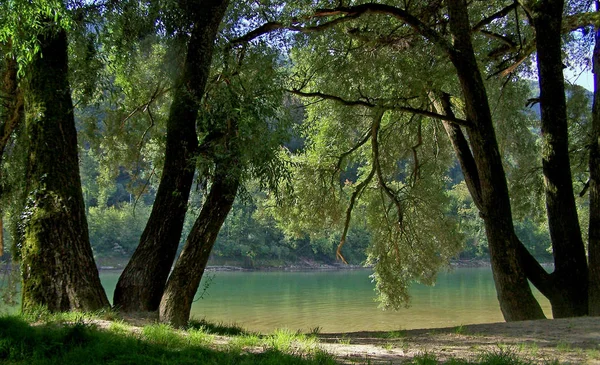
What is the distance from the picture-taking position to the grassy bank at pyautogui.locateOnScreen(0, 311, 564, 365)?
3.63 metres

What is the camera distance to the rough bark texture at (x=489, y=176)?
7.42 m

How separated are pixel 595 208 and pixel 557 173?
71 centimetres

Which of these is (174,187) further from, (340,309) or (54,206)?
(340,309)

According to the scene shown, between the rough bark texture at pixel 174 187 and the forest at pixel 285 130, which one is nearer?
the forest at pixel 285 130

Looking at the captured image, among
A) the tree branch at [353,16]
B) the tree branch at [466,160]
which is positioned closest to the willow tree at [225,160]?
the tree branch at [353,16]

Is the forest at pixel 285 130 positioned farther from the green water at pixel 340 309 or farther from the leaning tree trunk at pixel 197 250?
the green water at pixel 340 309

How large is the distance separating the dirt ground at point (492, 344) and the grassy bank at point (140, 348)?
18cm

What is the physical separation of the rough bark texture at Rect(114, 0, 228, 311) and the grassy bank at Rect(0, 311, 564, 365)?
1.03 meters

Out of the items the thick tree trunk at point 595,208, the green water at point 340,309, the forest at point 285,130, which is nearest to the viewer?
the forest at point 285,130

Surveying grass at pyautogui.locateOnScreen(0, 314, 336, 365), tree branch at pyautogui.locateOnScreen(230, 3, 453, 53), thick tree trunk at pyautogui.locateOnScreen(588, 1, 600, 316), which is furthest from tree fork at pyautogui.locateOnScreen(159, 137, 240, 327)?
thick tree trunk at pyautogui.locateOnScreen(588, 1, 600, 316)

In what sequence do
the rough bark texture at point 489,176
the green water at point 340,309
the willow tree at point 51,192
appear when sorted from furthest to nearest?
the green water at point 340,309 < the rough bark texture at point 489,176 < the willow tree at point 51,192

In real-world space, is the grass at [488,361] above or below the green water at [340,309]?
above

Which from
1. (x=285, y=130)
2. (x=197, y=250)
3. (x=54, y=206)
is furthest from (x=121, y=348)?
(x=285, y=130)

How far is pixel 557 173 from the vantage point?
7.68 meters
